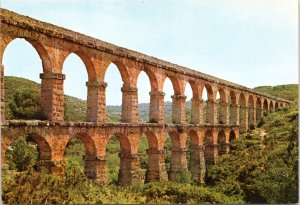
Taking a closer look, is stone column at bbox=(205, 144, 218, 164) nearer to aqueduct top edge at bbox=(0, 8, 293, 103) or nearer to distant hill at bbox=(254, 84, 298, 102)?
aqueduct top edge at bbox=(0, 8, 293, 103)

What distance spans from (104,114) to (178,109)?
7916mm

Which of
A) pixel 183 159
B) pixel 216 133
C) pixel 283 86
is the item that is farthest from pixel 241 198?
pixel 283 86

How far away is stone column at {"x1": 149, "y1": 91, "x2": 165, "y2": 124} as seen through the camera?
22375mm

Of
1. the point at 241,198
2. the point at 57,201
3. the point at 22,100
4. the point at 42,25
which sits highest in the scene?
the point at 42,25

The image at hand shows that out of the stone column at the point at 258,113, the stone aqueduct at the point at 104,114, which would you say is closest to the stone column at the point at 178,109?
the stone aqueduct at the point at 104,114

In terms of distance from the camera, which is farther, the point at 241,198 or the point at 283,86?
the point at 283,86

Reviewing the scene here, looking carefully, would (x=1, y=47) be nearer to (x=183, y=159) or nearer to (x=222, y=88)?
(x=183, y=159)

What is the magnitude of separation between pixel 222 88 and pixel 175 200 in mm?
15935

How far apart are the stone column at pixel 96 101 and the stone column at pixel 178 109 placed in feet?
25.8

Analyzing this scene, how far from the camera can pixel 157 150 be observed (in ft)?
72.1

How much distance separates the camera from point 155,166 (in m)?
22.0

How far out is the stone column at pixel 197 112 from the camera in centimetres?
2716

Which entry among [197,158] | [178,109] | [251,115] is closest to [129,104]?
[178,109]

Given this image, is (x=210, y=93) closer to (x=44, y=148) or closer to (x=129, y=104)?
(x=129, y=104)
